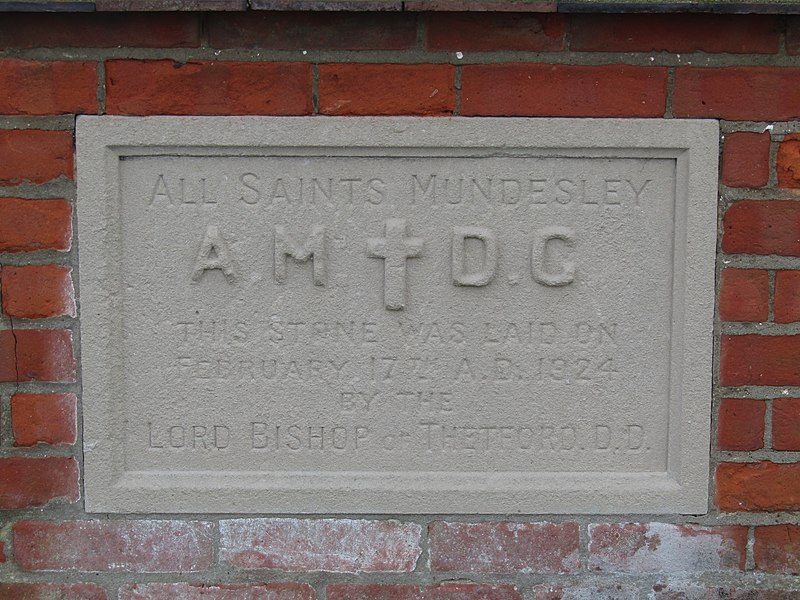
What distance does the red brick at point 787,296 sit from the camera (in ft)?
4.31

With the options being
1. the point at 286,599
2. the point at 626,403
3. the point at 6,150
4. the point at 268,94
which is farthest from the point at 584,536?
the point at 6,150

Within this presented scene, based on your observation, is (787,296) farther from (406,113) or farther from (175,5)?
(175,5)

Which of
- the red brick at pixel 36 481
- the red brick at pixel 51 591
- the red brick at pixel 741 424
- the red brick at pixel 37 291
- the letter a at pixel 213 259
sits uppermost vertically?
the letter a at pixel 213 259

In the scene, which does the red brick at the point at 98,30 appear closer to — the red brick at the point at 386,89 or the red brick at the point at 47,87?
the red brick at the point at 47,87

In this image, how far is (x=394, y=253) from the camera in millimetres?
1314

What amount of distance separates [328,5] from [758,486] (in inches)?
43.8

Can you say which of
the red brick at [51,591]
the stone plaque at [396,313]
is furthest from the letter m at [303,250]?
the red brick at [51,591]

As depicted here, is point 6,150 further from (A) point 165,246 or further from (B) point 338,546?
(B) point 338,546

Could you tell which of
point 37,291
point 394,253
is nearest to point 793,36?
point 394,253

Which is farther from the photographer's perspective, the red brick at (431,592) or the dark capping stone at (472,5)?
the red brick at (431,592)

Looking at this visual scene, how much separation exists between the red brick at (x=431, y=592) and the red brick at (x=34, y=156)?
879 millimetres

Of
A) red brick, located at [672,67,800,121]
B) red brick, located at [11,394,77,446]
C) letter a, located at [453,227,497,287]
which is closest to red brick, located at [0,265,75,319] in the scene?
red brick, located at [11,394,77,446]

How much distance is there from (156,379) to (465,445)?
22.1 inches

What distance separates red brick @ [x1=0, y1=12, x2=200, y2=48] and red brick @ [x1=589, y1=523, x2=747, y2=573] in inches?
44.0
